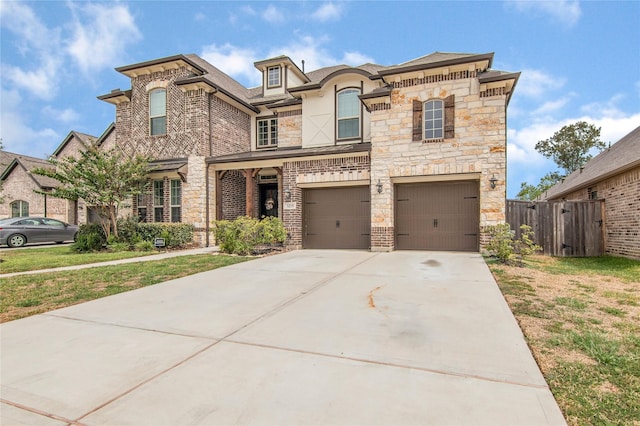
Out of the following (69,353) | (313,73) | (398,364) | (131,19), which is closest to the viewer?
(398,364)

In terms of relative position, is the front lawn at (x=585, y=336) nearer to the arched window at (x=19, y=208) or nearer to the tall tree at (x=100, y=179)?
the tall tree at (x=100, y=179)

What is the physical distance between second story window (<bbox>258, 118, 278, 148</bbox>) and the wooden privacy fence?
10.9 m

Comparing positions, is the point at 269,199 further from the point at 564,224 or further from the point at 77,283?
the point at 564,224

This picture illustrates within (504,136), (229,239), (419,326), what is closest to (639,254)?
(504,136)

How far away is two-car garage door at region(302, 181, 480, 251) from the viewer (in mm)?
10422

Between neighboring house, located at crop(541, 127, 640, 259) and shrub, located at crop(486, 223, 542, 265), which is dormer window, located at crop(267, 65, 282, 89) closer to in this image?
shrub, located at crop(486, 223, 542, 265)

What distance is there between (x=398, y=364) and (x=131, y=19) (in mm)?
14665

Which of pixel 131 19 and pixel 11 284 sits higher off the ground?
pixel 131 19

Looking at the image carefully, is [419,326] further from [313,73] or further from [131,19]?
[313,73]

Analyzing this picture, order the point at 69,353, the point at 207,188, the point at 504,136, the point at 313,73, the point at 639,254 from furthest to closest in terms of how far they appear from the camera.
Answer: the point at 313,73, the point at 207,188, the point at 504,136, the point at 639,254, the point at 69,353

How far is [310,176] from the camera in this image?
38.6ft

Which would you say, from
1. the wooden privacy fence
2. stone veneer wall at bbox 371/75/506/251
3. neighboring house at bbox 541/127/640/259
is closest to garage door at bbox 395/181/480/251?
stone veneer wall at bbox 371/75/506/251

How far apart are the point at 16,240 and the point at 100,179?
6582 millimetres

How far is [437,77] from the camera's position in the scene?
34.1 feet
